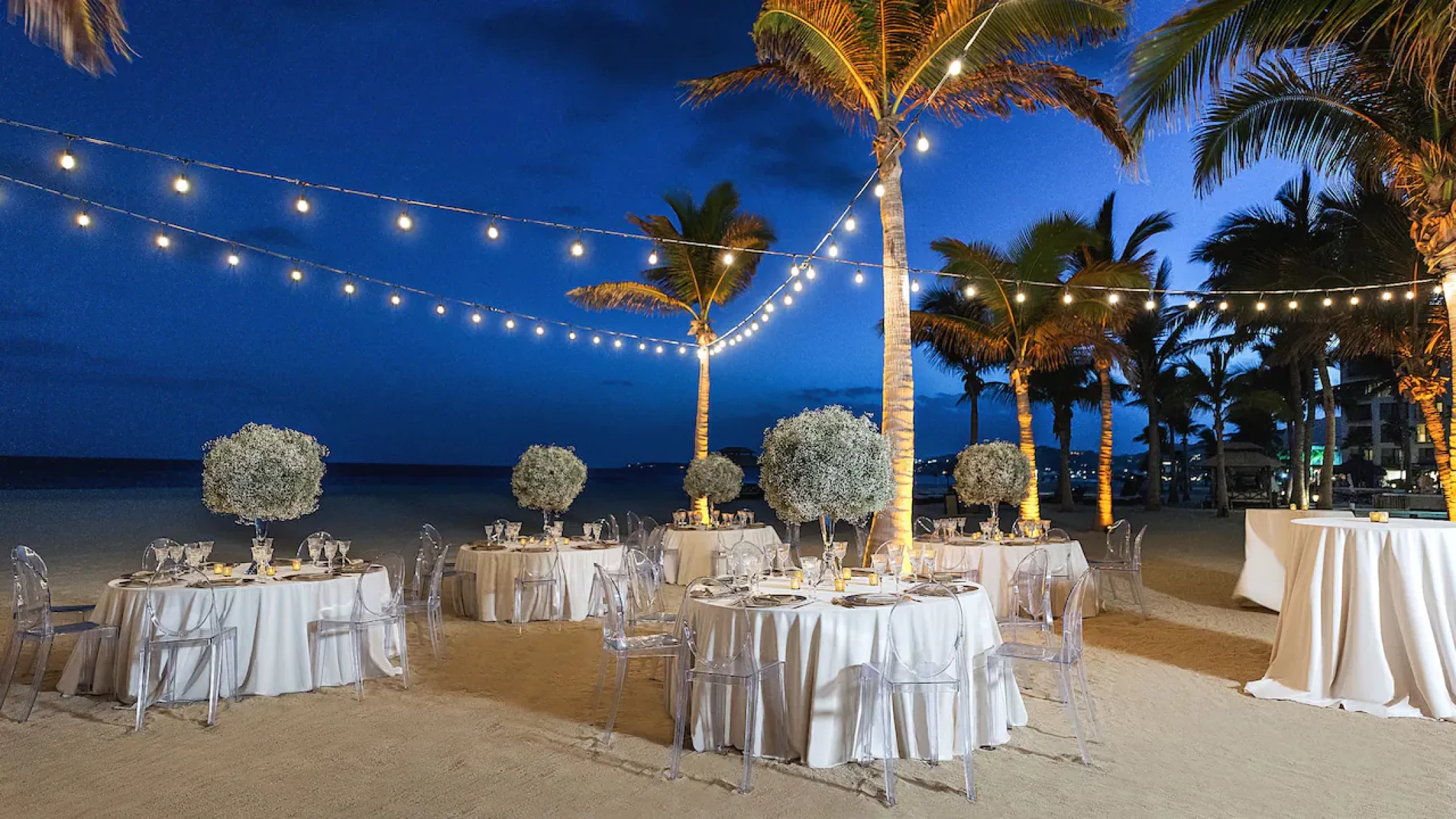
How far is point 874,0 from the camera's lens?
8.56m

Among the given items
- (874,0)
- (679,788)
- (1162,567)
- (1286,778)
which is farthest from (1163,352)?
(679,788)

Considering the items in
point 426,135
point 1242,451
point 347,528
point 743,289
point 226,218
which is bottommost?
point 347,528

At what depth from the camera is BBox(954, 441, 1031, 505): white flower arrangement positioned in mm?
10500

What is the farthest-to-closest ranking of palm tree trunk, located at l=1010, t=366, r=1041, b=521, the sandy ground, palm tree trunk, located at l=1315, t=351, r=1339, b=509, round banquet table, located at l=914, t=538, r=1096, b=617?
palm tree trunk, located at l=1315, t=351, r=1339, b=509
palm tree trunk, located at l=1010, t=366, r=1041, b=521
round banquet table, located at l=914, t=538, r=1096, b=617
the sandy ground

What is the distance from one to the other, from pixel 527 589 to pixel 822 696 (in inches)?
216

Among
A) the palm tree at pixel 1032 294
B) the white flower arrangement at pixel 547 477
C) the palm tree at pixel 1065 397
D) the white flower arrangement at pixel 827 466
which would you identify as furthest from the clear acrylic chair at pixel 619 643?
the palm tree at pixel 1065 397

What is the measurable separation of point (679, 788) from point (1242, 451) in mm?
35253

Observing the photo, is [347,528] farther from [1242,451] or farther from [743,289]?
[1242,451]

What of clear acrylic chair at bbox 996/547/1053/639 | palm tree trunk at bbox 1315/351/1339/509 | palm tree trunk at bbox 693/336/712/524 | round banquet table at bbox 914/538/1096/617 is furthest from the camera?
palm tree trunk at bbox 1315/351/1339/509

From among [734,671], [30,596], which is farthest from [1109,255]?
[30,596]

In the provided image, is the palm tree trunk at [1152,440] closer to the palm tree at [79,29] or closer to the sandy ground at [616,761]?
the sandy ground at [616,761]

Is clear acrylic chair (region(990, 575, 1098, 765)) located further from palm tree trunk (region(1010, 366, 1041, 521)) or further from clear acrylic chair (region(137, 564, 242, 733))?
palm tree trunk (region(1010, 366, 1041, 521))

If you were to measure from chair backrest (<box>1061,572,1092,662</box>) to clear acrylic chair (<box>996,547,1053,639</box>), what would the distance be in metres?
0.66

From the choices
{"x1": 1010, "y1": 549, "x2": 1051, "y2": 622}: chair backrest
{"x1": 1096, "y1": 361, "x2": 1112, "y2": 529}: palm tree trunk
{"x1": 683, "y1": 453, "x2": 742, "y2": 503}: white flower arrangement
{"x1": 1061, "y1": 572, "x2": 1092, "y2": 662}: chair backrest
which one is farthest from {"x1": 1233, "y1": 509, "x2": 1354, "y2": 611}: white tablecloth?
{"x1": 1096, "y1": 361, "x2": 1112, "y2": 529}: palm tree trunk
